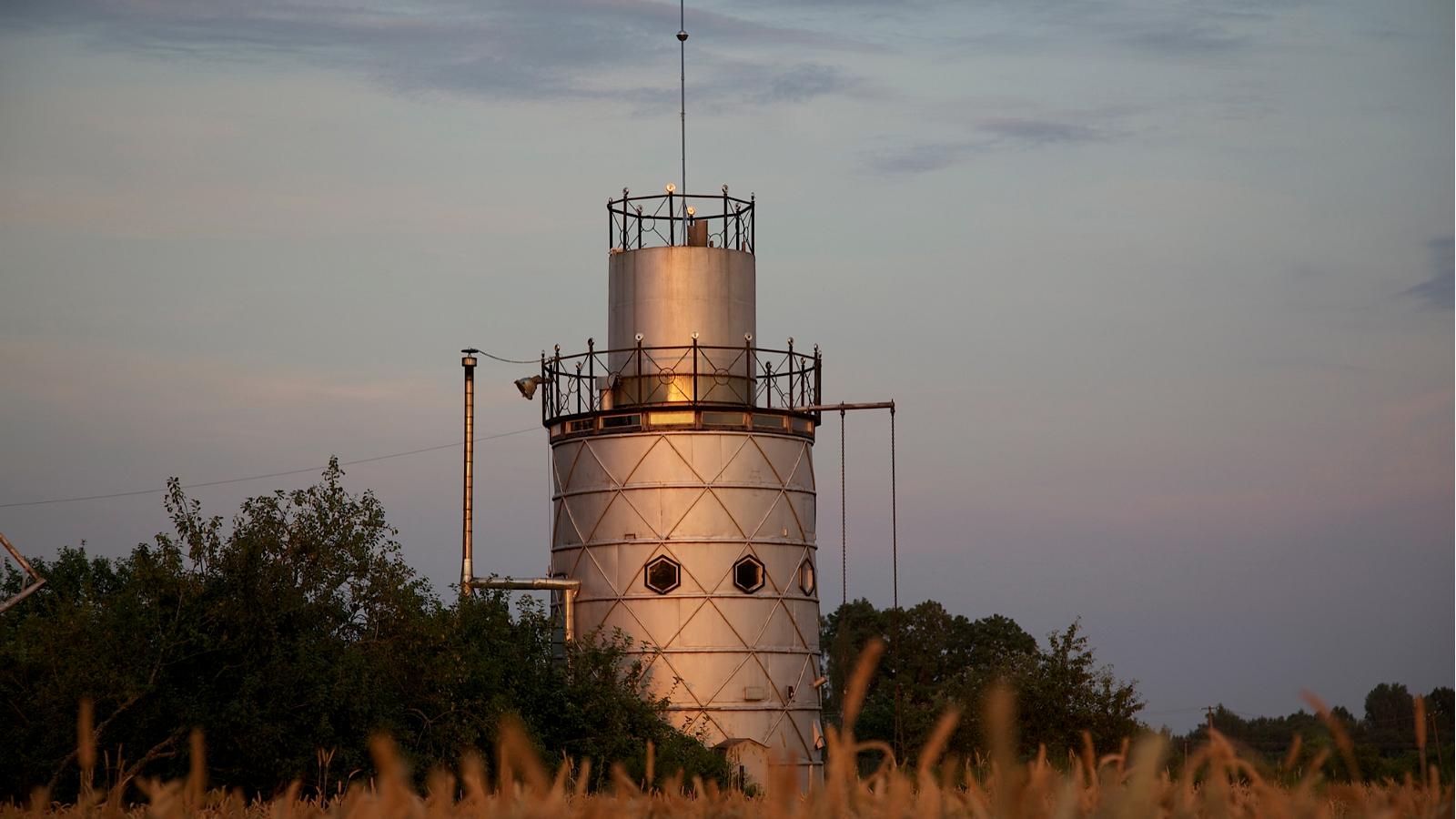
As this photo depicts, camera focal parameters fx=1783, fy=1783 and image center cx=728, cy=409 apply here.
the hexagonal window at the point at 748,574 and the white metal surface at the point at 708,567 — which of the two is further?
the hexagonal window at the point at 748,574

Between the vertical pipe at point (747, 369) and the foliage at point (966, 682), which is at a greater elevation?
the vertical pipe at point (747, 369)

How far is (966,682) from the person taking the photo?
78.2 meters

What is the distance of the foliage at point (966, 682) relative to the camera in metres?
57.6

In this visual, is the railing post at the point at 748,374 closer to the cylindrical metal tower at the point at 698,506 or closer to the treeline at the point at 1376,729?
the cylindrical metal tower at the point at 698,506

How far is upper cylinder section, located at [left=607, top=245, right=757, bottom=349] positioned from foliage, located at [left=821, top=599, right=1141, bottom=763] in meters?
9.22

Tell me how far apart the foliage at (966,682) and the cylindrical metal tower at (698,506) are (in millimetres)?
3585

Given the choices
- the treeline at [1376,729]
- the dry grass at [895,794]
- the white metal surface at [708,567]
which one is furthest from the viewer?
the white metal surface at [708,567]

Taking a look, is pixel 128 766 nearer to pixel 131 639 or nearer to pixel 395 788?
pixel 131 639

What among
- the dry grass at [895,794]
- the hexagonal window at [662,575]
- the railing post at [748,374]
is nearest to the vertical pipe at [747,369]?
the railing post at [748,374]

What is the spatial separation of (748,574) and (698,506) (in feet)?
7.26

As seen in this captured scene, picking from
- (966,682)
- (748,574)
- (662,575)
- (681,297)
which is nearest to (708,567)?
(748,574)

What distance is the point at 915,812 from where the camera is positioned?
12.8 feet

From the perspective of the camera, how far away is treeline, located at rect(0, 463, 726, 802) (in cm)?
2822

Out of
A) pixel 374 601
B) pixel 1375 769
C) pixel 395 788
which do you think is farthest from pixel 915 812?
pixel 374 601
